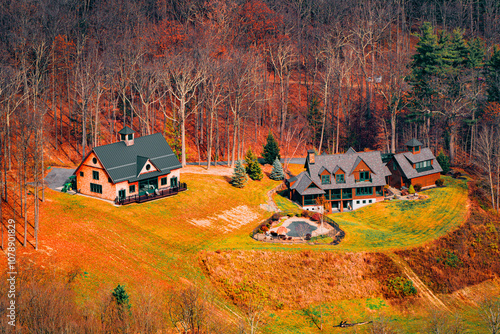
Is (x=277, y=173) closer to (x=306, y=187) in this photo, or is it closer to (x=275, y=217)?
(x=306, y=187)

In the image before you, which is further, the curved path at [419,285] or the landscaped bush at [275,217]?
the landscaped bush at [275,217]

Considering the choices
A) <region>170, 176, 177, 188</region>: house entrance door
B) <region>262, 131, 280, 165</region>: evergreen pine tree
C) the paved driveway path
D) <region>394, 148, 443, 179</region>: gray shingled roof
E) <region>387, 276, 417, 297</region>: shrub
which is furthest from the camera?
<region>262, 131, 280, 165</region>: evergreen pine tree

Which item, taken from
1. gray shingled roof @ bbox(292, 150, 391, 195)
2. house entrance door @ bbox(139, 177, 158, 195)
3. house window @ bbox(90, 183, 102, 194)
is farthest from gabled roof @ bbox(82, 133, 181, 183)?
gray shingled roof @ bbox(292, 150, 391, 195)

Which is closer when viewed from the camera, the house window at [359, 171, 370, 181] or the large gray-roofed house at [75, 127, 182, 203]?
the large gray-roofed house at [75, 127, 182, 203]

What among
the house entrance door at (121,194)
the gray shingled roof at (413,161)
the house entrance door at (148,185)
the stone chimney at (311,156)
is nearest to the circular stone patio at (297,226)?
the stone chimney at (311,156)

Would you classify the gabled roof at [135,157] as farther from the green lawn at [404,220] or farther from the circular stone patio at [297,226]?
the green lawn at [404,220]

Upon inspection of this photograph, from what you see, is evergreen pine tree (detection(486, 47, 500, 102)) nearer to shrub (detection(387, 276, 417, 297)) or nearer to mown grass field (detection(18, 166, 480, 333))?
mown grass field (detection(18, 166, 480, 333))

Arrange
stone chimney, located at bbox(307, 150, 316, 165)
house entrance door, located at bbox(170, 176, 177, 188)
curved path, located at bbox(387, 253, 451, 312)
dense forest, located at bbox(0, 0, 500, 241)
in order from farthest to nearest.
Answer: dense forest, located at bbox(0, 0, 500, 241), stone chimney, located at bbox(307, 150, 316, 165), house entrance door, located at bbox(170, 176, 177, 188), curved path, located at bbox(387, 253, 451, 312)
